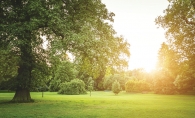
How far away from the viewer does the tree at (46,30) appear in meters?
17.5

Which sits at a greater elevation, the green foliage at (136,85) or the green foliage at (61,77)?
the green foliage at (61,77)

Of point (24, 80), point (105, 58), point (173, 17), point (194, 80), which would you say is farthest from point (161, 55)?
point (194, 80)

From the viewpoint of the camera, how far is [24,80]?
881 inches

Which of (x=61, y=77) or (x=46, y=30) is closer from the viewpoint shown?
(x=46, y=30)

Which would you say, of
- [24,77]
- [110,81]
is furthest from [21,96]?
[110,81]

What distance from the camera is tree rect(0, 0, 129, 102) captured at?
1755 cm

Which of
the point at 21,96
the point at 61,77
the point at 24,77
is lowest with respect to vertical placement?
the point at 21,96

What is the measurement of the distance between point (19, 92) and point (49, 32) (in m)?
8.94

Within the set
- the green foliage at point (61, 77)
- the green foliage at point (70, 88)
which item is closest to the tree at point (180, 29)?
the green foliage at point (70, 88)

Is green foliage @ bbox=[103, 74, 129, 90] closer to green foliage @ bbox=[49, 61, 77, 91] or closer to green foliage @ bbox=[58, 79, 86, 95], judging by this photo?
green foliage @ bbox=[49, 61, 77, 91]

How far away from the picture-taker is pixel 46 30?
19.9m

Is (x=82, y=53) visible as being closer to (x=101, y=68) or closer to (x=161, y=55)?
(x=101, y=68)

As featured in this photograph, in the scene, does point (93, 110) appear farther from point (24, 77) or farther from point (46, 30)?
point (24, 77)

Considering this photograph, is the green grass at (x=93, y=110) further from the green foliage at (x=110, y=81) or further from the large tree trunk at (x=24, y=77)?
the green foliage at (x=110, y=81)
